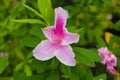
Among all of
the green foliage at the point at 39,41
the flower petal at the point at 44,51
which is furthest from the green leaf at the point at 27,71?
the flower petal at the point at 44,51

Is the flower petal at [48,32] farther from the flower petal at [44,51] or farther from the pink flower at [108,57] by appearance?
the pink flower at [108,57]

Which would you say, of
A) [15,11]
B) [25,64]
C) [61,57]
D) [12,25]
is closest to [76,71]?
[61,57]

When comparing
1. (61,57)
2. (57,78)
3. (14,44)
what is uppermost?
(61,57)

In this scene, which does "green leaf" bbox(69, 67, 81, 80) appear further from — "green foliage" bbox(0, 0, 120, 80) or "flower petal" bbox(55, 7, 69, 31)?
"flower petal" bbox(55, 7, 69, 31)

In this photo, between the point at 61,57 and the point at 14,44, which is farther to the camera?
the point at 14,44

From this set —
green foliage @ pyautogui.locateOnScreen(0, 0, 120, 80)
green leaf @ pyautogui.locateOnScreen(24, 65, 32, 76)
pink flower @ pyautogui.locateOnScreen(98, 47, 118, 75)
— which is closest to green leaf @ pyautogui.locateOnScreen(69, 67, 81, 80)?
green foliage @ pyautogui.locateOnScreen(0, 0, 120, 80)

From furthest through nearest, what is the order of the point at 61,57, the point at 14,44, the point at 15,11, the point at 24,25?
the point at 14,44, the point at 24,25, the point at 15,11, the point at 61,57

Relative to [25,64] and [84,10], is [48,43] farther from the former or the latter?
[84,10]

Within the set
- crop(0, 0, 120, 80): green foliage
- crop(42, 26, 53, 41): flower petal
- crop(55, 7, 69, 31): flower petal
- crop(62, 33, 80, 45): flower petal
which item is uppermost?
crop(55, 7, 69, 31): flower petal
